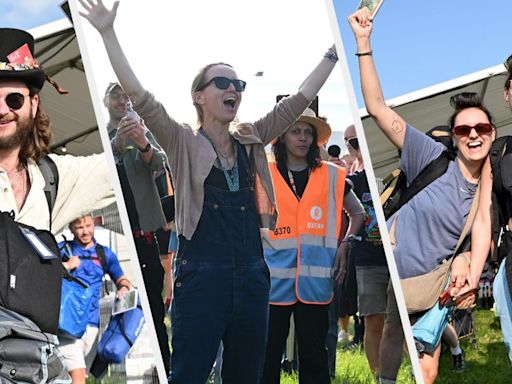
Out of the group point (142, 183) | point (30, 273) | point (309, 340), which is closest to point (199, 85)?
point (142, 183)

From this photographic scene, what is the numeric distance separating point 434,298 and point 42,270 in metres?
1.80

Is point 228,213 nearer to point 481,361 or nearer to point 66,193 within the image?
point 66,193

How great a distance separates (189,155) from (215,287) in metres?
0.48

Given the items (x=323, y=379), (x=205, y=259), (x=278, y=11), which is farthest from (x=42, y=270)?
(x=278, y=11)

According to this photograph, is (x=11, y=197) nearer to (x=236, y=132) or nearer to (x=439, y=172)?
(x=236, y=132)

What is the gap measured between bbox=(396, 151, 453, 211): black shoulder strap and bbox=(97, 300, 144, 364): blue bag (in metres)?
1.54

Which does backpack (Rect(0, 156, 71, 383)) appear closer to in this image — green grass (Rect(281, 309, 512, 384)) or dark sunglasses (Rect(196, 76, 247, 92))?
dark sunglasses (Rect(196, 76, 247, 92))

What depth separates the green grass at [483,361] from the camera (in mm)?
5551

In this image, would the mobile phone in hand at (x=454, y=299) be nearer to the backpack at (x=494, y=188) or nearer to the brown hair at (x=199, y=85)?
the backpack at (x=494, y=188)

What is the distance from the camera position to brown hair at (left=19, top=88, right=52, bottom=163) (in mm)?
3025

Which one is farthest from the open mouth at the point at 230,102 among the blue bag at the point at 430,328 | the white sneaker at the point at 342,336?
the blue bag at the point at 430,328

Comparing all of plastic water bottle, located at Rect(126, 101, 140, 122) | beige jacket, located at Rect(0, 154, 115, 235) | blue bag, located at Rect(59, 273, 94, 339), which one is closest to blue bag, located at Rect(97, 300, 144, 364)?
blue bag, located at Rect(59, 273, 94, 339)

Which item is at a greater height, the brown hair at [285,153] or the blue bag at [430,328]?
the brown hair at [285,153]

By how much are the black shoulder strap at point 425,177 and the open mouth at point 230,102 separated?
1166 millimetres
